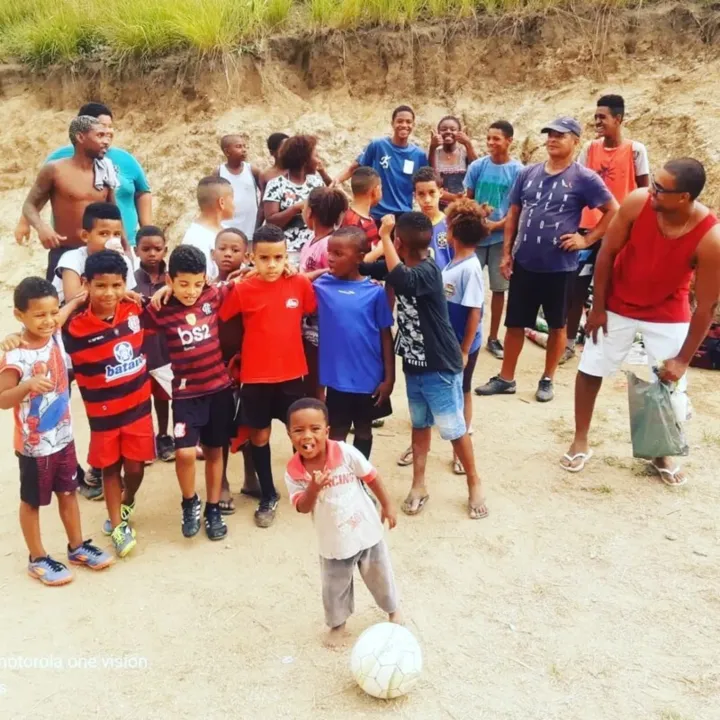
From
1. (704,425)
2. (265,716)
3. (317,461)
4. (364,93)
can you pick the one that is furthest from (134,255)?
(364,93)

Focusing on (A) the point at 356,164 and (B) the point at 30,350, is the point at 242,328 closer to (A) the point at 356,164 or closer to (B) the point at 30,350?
(B) the point at 30,350

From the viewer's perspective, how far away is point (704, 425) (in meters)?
5.23

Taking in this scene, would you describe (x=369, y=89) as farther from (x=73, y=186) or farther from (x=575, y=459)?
(x=575, y=459)

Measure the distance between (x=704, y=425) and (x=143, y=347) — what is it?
395cm

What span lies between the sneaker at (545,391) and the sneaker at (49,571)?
3620 millimetres

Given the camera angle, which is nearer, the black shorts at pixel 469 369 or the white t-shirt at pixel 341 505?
the white t-shirt at pixel 341 505

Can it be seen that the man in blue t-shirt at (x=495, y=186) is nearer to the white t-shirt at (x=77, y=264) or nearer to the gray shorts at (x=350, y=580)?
the white t-shirt at (x=77, y=264)

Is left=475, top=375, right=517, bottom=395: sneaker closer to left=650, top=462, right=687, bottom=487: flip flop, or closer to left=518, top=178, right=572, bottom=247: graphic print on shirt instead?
left=518, top=178, right=572, bottom=247: graphic print on shirt

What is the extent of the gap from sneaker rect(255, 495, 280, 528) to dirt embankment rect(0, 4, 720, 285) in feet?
18.2

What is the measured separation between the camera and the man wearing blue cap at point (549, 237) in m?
5.17

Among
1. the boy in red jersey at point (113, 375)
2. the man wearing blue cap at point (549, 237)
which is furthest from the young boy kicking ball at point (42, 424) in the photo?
the man wearing blue cap at point (549, 237)

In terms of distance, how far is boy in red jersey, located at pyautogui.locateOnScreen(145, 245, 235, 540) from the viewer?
3.74 meters

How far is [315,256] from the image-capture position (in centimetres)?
430

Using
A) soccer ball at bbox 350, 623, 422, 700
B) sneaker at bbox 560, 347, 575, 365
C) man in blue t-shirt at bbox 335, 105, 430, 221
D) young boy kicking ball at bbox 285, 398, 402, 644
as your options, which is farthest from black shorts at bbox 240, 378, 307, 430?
sneaker at bbox 560, 347, 575, 365
